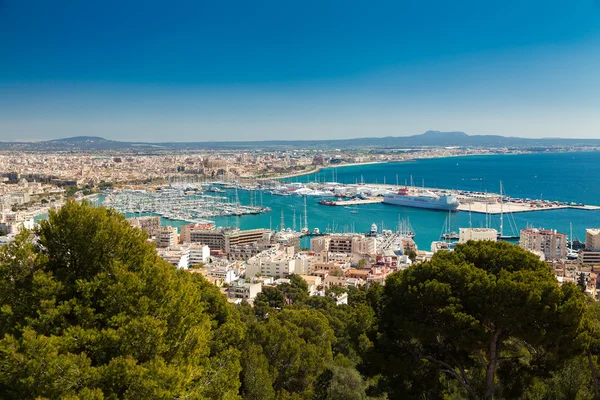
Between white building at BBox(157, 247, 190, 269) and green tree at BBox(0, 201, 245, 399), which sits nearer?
green tree at BBox(0, 201, 245, 399)

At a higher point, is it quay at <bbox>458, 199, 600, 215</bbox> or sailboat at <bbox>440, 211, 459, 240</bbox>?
quay at <bbox>458, 199, 600, 215</bbox>

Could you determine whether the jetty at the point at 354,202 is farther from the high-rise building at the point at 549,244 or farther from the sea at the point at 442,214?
the high-rise building at the point at 549,244

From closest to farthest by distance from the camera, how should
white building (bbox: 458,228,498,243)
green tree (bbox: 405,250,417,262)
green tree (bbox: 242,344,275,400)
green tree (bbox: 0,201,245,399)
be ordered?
green tree (bbox: 0,201,245,399) → green tree (bbox: 242,344,275,400) → green tree (bbox: 405,250,417,262) → white building (bbox: 458,228,498,243)

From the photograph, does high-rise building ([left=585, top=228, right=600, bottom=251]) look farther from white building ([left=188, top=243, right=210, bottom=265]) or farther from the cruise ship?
white building ([left=188, top=243, right=210, bottom=265])

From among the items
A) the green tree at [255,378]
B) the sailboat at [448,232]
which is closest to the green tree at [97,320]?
the green tree at [255,378]

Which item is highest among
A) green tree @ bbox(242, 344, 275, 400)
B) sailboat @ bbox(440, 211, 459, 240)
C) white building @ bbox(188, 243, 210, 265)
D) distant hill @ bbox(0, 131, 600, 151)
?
distant hill @ bbox(0, 131, 600, 151)

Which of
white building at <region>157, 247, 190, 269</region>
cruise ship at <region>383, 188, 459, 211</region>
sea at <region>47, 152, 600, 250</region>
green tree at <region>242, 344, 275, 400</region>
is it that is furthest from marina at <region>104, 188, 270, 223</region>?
green tree at <region>242, 344, 275, 400</region>
